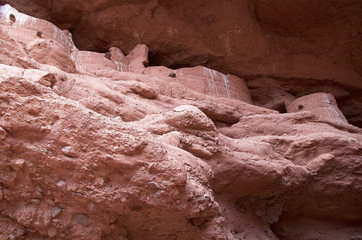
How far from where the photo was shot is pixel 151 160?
1.76m

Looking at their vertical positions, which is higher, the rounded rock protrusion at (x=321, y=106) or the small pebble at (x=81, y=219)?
the rounded rock protrusion at (x=321, y=106)

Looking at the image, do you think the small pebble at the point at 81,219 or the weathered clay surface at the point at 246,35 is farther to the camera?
the weathered clay surface at the point at 246,35

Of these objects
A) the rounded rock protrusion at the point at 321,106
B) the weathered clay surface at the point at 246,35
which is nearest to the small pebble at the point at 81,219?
the rounded rock protrusion at the point at 321,106

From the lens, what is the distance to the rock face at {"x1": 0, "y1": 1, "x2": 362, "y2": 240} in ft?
5.33

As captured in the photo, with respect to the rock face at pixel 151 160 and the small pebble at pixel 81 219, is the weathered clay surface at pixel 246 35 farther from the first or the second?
the small pebble at pixel 81 219

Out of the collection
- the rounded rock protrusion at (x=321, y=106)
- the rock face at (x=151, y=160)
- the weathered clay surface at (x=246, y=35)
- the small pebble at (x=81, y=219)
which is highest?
the weathered clay surface at (x=246, y=35)

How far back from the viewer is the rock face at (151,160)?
1625 mm

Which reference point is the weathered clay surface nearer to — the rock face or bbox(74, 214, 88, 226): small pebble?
the rock face

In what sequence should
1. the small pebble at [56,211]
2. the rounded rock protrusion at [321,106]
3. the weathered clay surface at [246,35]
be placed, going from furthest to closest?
the weathered clay surface at [246,35] → the rounded rock protrusion at [321,106] → the small pebble at [56,211]

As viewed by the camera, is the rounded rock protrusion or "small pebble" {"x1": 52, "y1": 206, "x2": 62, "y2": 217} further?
the rounded rock protrusion

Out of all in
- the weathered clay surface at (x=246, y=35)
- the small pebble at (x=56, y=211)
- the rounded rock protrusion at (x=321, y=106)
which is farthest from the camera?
the weathered clay surface at (x=246, y=35)

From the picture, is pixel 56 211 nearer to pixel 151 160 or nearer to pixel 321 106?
pixel 151 160

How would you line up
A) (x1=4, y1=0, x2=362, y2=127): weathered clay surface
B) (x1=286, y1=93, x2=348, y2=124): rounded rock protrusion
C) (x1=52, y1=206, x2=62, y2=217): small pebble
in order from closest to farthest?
(x1=52, y1=206, x2=62, y2=217): small pebble < (x1=286, y1=93, x2=348, y2=124): rounded rock protrusion < (x1=4, y1=0, x2=362, y2=127): weathered clay surface

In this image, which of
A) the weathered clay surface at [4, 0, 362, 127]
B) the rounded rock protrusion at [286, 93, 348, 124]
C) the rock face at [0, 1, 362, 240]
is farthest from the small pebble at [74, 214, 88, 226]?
the weathered clay surface at [4, 0, 362, 127]
